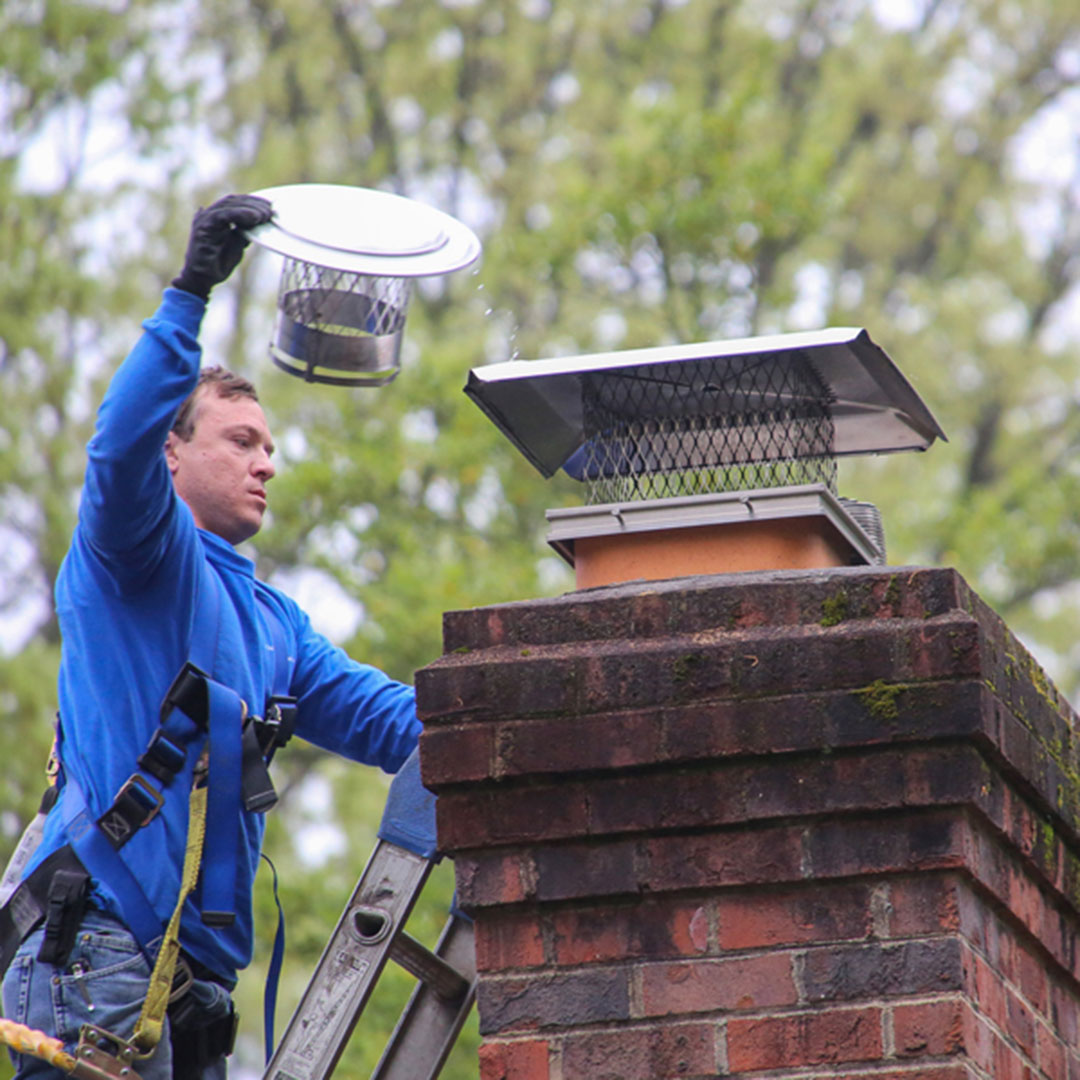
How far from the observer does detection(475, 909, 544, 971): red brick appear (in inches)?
116

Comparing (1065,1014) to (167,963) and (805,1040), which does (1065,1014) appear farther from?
(167,963)

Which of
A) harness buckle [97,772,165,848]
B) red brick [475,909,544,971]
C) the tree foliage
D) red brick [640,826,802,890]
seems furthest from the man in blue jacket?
the tree foliage

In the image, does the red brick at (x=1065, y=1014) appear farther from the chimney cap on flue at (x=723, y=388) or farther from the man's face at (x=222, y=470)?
the man's face at (x=222, y=470)

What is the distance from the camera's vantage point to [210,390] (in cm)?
416

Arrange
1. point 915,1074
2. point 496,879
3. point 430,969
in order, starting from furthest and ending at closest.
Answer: point 430,969, point 496,879, point 915,1074

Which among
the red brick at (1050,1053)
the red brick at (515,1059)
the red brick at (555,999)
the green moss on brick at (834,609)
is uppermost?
the green moss on brick at (834,609)

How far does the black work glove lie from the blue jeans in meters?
1.17

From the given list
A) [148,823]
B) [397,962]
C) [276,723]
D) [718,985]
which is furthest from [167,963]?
[718,985]

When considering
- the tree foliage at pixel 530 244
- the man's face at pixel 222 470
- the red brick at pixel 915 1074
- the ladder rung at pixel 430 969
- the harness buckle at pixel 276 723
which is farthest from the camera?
the tree foliage at pixel 530 244

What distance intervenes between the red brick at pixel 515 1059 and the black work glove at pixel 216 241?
1470 millimetres

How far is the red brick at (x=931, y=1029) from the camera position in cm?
277

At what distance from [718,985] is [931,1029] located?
32 cm

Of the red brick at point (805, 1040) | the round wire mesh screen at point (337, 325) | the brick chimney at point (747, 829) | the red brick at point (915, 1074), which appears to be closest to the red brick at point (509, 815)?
the brick chimney at point (747, 829)

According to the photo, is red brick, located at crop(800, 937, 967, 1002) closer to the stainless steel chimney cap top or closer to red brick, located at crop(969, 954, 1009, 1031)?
red brick, located at crop(969, 954, 1009, 1031)
